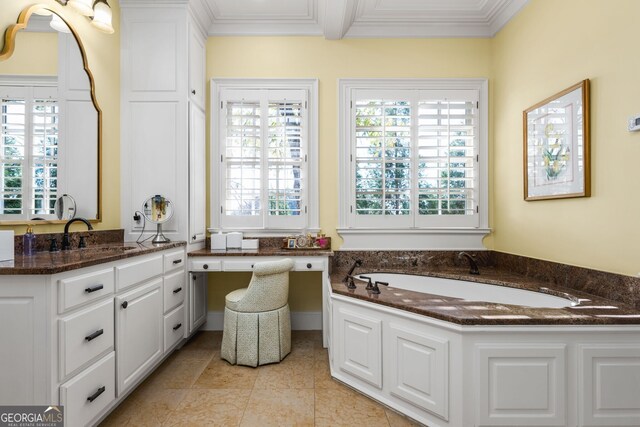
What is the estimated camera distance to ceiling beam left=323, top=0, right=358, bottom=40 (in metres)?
2.69

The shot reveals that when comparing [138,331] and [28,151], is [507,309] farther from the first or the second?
[28,151]

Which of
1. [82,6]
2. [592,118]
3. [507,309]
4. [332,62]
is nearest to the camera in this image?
[507,309]

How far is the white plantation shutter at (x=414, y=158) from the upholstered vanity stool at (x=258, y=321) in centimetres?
110

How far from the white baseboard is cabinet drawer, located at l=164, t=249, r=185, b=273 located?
839 millimetres

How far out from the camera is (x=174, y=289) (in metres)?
2.53

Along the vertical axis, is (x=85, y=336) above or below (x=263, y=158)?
below

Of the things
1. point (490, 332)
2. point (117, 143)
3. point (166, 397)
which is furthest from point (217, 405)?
point (117, 143)

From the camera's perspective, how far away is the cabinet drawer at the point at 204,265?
109 inches

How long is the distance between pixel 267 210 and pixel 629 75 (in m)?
2.75

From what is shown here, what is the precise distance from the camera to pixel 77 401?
59.8 inches

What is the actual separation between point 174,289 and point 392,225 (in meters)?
2.05

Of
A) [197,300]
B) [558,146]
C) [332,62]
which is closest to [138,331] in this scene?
[197,300]

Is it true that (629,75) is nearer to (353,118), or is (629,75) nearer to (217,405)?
(353,118)

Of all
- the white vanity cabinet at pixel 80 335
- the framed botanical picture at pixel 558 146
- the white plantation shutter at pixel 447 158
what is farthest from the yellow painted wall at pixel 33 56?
the framed botanical picture at pixel 558 146
